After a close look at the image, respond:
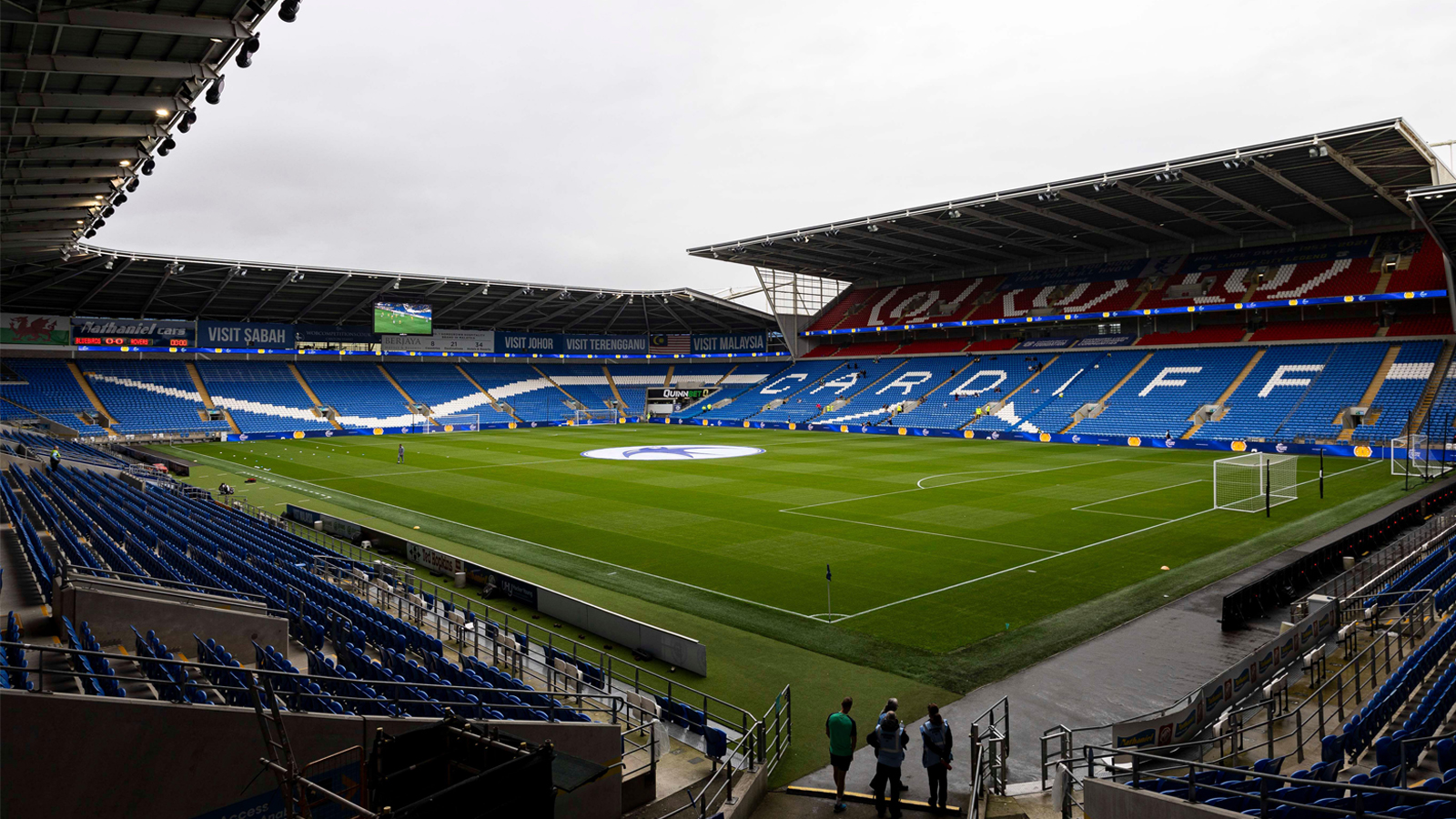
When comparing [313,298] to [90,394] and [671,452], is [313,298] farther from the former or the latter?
[671,452]

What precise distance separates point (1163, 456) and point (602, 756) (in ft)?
131

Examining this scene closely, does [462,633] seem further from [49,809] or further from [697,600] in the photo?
[49,809]

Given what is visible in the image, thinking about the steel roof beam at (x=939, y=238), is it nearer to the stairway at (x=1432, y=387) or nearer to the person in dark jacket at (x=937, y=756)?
the stairway at (x=1432, y=387)

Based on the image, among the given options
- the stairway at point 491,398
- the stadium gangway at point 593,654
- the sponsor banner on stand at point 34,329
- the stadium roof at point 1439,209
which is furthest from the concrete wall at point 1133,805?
the sponsor banner on stand at point 34,329

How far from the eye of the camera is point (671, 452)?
46.4 meters

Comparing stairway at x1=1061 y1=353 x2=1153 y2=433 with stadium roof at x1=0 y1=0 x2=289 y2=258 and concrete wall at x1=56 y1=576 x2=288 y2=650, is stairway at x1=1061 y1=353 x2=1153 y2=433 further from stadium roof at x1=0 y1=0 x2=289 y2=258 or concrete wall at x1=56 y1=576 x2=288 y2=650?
concrete wall at x1=56 y1=576 x2=288 y2=650

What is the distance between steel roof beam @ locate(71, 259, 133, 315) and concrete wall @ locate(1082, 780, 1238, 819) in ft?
193

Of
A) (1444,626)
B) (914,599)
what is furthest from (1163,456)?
(1444,626)

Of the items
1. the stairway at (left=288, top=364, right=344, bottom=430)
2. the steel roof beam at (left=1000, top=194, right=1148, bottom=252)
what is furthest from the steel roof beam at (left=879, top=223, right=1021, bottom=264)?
the stairway at (left=288, top=364, right=344, bottom=430)

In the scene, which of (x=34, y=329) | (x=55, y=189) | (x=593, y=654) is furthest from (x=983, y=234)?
(x=34, y=329)

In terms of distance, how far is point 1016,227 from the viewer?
175 feet

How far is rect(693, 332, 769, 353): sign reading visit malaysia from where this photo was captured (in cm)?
8344

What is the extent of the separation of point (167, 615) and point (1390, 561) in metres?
23.2

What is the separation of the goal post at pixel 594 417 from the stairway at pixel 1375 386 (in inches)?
2170
